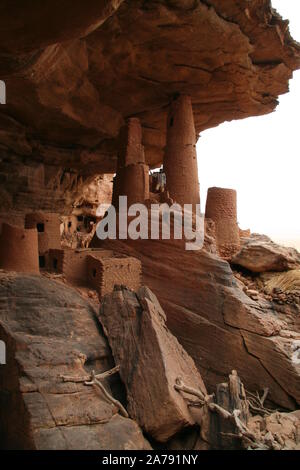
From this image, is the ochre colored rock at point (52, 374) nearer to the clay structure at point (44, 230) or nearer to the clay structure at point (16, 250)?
the clay structure at point (16, 250)

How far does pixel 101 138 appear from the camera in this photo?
44.5 ft

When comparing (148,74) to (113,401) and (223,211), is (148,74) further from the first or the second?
(113,401)

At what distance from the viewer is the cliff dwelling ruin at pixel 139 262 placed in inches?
176

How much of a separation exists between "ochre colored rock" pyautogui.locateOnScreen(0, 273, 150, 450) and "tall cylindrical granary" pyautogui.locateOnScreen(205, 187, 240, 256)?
574cm

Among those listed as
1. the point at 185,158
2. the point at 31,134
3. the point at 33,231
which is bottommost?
the point at 33,231

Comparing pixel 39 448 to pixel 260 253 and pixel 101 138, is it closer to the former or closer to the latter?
pixel 260 253

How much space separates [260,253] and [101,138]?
7578 mm

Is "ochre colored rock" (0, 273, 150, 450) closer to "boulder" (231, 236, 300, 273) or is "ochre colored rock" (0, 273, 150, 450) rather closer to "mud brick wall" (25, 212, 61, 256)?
"mud brick wall" (25, 212, 61, 256)

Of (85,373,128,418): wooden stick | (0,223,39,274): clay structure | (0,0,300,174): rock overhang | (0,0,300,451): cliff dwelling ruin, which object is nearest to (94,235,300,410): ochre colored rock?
(0,0,300,451): cliff dwelling ruin

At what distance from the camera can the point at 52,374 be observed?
464cm

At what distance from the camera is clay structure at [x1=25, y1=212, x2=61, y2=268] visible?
327 inches

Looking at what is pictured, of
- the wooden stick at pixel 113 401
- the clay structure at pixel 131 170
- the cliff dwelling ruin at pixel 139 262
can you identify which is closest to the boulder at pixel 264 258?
the cliff dwelling ruin at pixel 139 262

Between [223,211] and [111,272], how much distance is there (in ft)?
16.2

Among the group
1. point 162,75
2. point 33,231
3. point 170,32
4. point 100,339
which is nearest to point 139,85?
point 162,75
